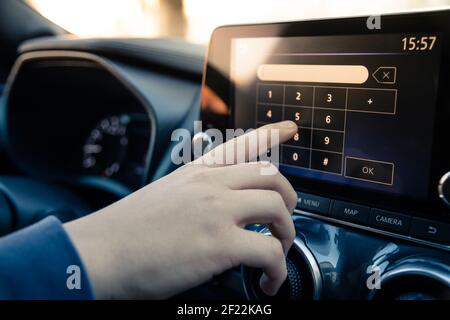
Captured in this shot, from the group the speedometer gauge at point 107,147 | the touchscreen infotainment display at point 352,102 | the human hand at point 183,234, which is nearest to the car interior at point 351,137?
the touchscreen infotainment display at point 352,102

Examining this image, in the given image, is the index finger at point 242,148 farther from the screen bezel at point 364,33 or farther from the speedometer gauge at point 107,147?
the speedometer gauge at point 107,147

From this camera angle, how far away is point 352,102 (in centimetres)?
78

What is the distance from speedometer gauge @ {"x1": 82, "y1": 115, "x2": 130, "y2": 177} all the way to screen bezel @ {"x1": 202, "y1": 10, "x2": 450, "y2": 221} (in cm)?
77

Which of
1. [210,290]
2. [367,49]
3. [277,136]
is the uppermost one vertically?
[367,49]

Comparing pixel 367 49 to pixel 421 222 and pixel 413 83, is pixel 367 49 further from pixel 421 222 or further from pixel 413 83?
pixel 421 222

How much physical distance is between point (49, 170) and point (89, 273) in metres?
1.17

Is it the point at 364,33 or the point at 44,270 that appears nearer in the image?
the point at 44,270

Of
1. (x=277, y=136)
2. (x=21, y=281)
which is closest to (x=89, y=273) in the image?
(x=21, y=281)

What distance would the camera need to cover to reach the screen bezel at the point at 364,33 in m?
0.72

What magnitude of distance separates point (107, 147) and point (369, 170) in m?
1.09

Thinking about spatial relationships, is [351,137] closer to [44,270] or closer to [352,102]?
[352,102]

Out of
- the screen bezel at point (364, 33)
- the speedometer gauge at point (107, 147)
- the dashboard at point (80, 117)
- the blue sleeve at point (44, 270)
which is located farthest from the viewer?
the speedometer gauge at point (107, 147)

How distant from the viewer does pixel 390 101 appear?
0.75 m

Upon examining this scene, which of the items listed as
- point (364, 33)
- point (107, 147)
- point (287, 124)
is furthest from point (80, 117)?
point (364, 33)
